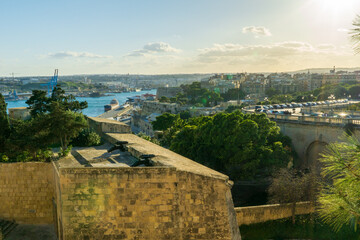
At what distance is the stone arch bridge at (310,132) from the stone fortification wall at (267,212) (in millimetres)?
10244

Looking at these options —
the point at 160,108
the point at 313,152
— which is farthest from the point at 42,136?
the point at 160,108

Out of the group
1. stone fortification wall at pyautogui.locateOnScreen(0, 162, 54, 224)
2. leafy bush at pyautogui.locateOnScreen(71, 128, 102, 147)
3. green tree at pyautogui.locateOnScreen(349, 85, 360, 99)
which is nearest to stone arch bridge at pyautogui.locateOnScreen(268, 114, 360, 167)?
leafy bush at pyautogui.locateOnScreen(71, 128, 102, 147)

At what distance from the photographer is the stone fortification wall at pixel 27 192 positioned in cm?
1166

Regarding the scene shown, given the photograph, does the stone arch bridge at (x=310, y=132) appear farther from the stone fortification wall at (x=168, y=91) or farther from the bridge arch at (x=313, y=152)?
the stone fortification wall at (x=168, y=91)

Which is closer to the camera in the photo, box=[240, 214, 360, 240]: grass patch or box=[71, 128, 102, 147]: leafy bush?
box=[240, 214, 360, 240]: grass patch

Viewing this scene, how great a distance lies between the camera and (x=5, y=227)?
11273 millimetres

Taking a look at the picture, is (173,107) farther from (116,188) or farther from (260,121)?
(116,188)

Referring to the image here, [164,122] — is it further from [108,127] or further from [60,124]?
[60,124]

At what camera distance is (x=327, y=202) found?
5367mm

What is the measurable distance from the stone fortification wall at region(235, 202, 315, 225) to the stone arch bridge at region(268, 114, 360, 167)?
10244 mm

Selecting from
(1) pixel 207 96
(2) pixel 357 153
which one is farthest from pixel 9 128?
(1) pixel 207 96

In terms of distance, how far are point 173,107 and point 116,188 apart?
5161 cm

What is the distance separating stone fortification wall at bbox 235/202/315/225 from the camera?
12920 mm

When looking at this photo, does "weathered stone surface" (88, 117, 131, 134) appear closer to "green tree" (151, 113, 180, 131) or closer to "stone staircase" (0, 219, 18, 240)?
"stone staircase" (0, 219, 18, 240)
